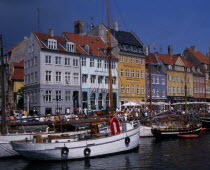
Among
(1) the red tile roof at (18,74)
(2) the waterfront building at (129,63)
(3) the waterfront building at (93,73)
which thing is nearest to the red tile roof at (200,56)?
(2) the waterfront building at (129,63)

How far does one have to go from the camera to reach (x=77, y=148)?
24812mm

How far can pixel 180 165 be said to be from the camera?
22.7 m

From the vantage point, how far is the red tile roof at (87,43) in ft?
197

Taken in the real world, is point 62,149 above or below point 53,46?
below

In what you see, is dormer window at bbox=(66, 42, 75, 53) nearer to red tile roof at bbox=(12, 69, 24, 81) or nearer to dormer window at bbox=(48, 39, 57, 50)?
dormer window at bbox=(48, 39, 57, 50)

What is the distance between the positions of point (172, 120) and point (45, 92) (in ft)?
64.9

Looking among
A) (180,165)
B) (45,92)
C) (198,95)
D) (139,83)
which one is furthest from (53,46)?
(198,95)

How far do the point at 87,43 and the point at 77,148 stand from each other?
3895 cm

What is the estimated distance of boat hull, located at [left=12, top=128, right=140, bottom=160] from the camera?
931 inches

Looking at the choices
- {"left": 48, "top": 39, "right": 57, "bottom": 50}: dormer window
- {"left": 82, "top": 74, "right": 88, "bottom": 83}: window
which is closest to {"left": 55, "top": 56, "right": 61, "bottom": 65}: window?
{"left": 48, "top": 39, "right": 57, "bottom": 50}: dormer window

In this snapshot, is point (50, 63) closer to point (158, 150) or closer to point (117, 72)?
point (117, 72)

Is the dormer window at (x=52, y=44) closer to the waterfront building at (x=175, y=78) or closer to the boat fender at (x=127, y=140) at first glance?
the waterfront building at (x=175, y=78)

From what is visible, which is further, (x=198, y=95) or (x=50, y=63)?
(x=198, y=95)

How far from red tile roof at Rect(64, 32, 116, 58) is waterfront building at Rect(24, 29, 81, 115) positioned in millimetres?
1839
